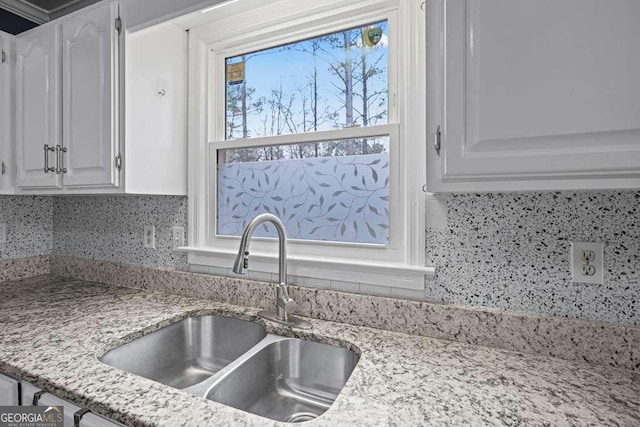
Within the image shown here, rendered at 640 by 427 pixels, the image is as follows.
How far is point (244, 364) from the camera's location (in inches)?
39.9

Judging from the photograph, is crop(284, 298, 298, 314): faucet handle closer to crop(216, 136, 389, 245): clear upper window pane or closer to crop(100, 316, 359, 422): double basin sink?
crop(100, 316, 359, 422): double basin sink

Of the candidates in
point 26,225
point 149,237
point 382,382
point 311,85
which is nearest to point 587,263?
point 382,382

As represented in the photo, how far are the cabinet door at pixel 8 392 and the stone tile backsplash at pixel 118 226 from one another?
75 cm

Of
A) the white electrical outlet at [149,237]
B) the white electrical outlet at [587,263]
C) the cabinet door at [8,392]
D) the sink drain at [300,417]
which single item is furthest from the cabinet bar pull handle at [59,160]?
the white electrical outlet at [587,263]

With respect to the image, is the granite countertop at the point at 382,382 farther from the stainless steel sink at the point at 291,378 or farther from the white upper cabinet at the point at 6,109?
the white upper cabinet at the point at 6,109

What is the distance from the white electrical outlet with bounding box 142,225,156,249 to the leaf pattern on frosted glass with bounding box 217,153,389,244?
37 centimetres

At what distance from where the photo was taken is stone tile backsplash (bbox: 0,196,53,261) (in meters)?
1.89

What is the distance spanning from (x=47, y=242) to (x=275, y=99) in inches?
67.4

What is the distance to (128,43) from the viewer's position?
134cm

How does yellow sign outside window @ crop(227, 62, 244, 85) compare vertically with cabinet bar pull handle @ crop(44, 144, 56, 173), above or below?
above

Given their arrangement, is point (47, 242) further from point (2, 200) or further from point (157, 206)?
point (157, 206)

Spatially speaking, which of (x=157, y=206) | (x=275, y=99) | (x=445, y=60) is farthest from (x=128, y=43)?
(x=445, y=60)

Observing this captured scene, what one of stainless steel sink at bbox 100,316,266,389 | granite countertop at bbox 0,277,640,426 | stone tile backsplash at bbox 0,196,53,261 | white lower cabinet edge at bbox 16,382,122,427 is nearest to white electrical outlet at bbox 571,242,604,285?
granite countertop at bbox 0,277,640,426

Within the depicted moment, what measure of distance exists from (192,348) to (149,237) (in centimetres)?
65
